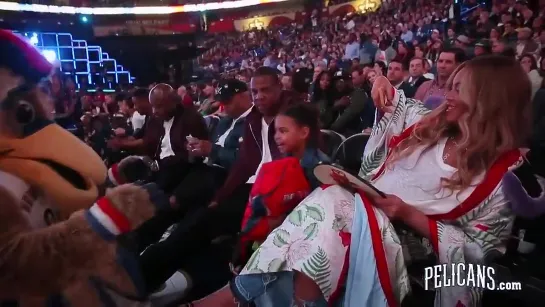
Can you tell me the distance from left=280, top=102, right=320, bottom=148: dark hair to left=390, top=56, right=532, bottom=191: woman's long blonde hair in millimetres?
893

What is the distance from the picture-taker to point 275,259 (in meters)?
1.61

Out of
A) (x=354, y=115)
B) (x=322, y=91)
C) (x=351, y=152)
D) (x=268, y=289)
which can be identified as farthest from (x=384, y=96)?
(x=322, y=91)

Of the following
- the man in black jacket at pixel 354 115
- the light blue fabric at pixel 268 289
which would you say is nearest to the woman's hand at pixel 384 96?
the light blue fabric at pixel 268 289

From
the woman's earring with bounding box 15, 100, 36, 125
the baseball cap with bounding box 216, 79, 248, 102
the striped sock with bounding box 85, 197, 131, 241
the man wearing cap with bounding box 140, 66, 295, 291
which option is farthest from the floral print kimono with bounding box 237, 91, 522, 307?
the baseball cap with bounding box 216, 79, 248, 102

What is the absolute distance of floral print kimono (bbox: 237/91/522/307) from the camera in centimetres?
153

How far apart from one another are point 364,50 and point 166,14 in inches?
764

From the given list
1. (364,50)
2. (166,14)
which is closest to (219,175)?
(364,50)

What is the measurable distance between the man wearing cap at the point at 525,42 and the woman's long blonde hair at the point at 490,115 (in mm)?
5172

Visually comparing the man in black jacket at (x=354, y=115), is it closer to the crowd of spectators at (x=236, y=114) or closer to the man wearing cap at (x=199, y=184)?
the crowd of spectators at (x=236, y=114)

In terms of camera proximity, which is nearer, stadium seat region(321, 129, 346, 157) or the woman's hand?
the woman's hand

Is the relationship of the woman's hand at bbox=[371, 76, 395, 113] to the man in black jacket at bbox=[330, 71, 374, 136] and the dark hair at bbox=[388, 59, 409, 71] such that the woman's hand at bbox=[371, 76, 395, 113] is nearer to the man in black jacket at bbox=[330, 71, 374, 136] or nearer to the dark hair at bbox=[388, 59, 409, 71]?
the man in black jacket at bbox=[330, 71, 374, 136]

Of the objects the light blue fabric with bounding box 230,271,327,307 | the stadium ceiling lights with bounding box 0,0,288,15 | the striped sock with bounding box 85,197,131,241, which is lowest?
the stadium ceiling lights with bounding box 0,0,288,15

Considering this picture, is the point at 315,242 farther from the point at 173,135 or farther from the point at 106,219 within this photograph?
the point at 173,135

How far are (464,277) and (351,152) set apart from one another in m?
1.26
